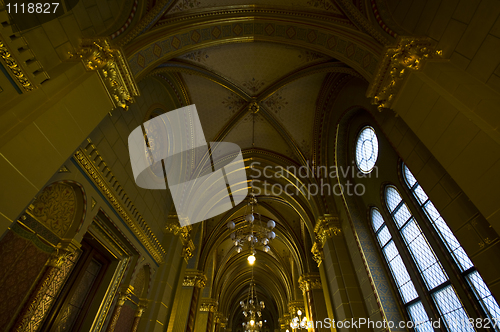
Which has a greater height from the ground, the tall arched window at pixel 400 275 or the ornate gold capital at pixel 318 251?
the ornate gold capital at pixel 318 251

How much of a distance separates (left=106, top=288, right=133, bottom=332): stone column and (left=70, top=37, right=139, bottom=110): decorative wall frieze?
12.8ft

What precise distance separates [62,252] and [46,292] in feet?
1.84

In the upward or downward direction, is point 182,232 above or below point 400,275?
above

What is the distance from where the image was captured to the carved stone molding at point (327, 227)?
25.1ft

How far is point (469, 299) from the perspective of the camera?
12.5ft

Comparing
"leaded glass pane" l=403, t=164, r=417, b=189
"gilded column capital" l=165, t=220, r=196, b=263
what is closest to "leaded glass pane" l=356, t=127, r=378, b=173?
"leaded glass pane" l=403, t=164, r=417, b=189

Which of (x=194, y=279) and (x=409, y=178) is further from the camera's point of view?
(x=194, y=279)

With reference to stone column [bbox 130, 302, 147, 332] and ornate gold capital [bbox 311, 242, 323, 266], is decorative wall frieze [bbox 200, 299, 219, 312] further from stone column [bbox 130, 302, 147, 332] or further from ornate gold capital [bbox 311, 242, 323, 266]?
stone column [bbox 130, 302, 147, 332]

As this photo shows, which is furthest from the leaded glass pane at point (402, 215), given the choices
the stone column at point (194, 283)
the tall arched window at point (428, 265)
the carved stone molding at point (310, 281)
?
the stone column at point (194, 283)

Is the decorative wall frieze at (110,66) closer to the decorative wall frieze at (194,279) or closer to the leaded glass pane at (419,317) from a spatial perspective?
the leaded glass pane at (419,317)

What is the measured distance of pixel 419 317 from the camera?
16.3ft

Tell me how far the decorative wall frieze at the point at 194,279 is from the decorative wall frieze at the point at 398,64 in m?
9.89

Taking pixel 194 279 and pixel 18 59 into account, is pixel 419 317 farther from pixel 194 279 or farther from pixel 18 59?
pixel 194 279

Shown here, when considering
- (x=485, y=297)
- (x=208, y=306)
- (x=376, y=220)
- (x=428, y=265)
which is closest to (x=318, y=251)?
(x=376, y=220)
